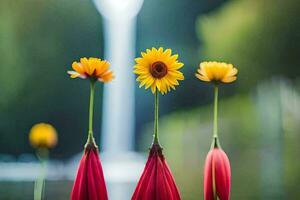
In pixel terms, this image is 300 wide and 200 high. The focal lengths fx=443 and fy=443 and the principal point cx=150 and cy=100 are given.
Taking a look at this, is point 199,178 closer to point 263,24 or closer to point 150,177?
point 150,177

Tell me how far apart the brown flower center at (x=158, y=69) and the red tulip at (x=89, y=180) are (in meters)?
0.19

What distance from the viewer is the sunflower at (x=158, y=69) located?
34.5 inches

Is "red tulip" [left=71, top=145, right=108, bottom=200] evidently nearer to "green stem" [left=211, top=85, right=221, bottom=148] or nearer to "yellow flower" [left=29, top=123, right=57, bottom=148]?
"yellow flower" [left=29, top=123, right=57, bottom=148]

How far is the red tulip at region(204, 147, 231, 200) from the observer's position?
87cm

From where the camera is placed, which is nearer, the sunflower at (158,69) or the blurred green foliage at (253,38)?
the sunflower at (158,69)

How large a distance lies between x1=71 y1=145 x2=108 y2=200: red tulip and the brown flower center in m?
0.19

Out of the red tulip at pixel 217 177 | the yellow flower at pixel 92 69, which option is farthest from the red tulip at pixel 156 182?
the yellow flower at pixel 92 69

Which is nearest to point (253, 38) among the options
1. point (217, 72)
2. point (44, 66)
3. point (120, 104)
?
point (217, 72)

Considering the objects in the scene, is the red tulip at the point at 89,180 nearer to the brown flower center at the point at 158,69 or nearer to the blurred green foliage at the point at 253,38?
the brown flower center at the point at 158,69

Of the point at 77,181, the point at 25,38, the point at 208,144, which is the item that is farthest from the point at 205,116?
the point at 25,38

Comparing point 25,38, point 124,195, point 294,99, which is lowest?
point 124,195

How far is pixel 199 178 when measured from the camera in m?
1.00

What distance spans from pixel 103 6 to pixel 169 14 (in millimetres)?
153

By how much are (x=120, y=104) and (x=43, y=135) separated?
0.18 m
